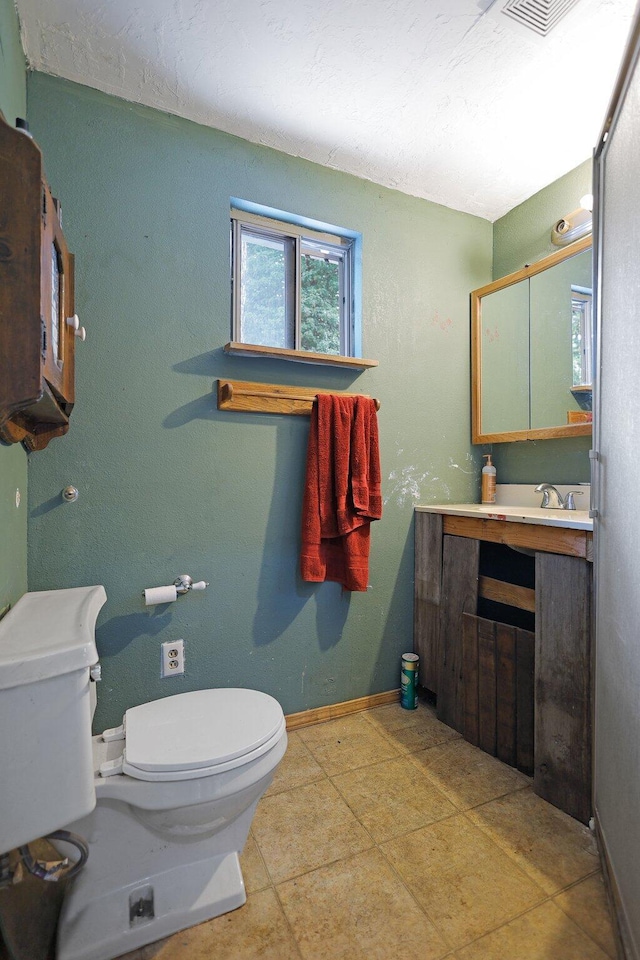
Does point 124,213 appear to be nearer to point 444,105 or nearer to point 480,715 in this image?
point 444,105

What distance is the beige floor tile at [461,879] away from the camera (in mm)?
1046

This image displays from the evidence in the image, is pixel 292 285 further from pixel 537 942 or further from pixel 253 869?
pixel 537 942

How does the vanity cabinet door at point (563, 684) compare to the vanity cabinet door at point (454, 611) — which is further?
the vanity cabinet door at point (454, 611)

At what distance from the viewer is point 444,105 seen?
1.61 metres

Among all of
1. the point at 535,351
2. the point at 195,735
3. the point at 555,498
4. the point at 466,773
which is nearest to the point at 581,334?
the point at 535,351

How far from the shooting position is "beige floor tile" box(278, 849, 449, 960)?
98 centimetres

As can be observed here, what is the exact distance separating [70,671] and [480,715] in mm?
1441

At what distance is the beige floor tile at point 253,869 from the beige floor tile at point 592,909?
0.71m

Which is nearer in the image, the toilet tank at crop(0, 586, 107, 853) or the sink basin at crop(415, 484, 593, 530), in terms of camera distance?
the toilet tank at crop(0, 586, 107, 853)

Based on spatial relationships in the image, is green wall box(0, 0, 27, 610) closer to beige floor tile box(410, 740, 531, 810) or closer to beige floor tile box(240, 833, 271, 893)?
beige floor tile box(240, 833, 271, 893)

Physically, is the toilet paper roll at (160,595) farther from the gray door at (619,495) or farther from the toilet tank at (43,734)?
the gray door at (619,495)

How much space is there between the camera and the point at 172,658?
1.62 meters

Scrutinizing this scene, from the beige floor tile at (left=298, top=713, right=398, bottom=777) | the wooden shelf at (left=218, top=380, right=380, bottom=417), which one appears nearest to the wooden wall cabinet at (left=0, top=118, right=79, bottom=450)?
the wooden shelf at (left=218, top=380, right=380, bottom=417)

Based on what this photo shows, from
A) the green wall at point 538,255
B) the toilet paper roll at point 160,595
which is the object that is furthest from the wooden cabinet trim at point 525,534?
the toilet paper roll at point 160,595
